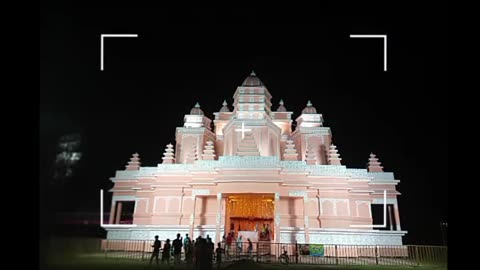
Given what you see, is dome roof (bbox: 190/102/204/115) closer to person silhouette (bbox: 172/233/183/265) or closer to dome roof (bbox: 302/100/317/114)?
dome roof (bbox: 302/100/317/114)

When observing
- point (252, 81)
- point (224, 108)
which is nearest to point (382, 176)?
point (252, 81)

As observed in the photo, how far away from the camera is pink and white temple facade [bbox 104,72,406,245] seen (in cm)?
1892

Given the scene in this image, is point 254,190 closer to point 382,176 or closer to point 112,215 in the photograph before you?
point 382,176

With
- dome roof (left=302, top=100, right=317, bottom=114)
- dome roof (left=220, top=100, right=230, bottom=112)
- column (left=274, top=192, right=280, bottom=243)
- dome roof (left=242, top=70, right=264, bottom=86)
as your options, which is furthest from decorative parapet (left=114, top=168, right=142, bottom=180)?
dome roof (left=302, top=100, right=317, bottom=114)

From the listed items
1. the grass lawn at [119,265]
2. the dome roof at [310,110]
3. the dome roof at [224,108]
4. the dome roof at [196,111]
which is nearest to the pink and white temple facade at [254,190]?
the dome roof at [310,110]

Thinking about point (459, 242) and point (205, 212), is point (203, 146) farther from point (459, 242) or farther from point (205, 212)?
point (459, 242)

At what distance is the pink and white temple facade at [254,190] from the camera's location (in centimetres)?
1892

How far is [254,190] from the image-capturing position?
1830 centimetres

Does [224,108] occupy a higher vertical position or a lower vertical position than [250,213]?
higher

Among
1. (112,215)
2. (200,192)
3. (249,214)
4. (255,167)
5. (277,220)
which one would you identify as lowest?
(112,215)

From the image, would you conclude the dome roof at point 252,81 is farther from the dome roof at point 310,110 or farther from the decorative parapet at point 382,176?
the decorative parapet at point 382,176


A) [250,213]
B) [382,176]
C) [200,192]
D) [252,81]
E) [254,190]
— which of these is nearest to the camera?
[254,190]

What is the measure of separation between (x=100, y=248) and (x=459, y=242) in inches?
578

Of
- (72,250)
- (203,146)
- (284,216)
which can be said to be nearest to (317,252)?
(284,216)
